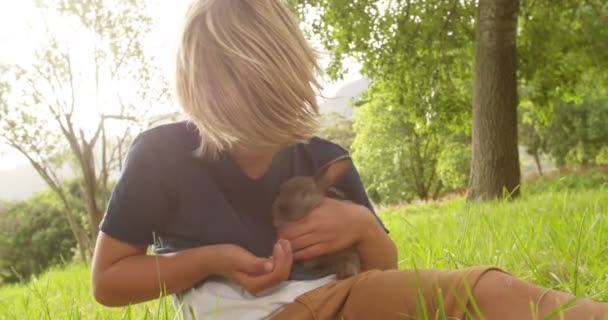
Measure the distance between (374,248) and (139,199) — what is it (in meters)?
0.76

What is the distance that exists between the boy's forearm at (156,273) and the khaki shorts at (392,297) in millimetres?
260

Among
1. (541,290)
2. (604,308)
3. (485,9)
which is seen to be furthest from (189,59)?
(485,9)

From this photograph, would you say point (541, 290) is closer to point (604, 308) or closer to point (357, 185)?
point (604, 308)

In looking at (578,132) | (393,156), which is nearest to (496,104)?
(578,132)

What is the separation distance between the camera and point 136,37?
1574 centimetres

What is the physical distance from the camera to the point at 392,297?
53.7 inches

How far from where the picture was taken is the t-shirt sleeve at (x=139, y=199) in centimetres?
146

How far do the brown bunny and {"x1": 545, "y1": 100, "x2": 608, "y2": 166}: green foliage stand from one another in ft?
96.6

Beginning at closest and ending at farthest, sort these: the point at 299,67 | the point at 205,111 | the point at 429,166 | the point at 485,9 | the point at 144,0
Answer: the point at 205,111 < the point at 299,67 < the point at 485,9 < the point at 144,0 < the point at 429,166

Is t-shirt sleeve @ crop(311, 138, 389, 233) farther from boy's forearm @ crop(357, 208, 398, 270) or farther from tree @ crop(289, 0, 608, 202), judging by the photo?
tree @ crop(289, 0, 608, 202)

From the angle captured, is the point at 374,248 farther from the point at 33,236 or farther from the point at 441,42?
the point at 33,236

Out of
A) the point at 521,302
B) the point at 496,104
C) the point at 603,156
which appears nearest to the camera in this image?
the point at 521,302

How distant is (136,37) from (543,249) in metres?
15.2

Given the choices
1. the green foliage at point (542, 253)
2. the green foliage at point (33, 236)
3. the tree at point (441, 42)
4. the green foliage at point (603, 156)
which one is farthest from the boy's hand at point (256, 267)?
the green foliage at point (33, 236)
